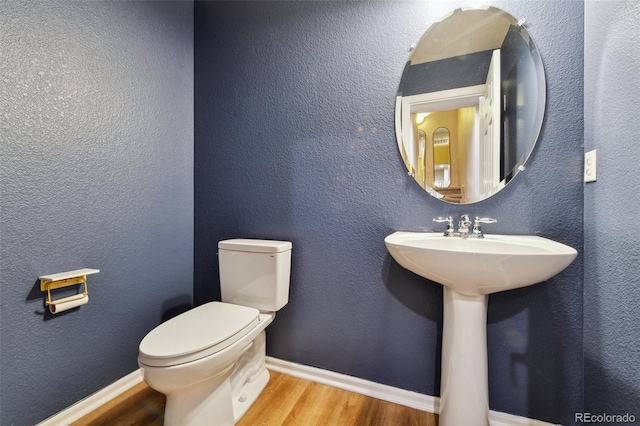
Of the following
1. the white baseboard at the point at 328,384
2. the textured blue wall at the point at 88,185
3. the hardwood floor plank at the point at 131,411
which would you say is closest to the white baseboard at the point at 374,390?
the white baseboard at the point at 328,384

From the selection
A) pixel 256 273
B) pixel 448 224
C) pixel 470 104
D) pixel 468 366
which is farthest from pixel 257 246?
pixel 470 104

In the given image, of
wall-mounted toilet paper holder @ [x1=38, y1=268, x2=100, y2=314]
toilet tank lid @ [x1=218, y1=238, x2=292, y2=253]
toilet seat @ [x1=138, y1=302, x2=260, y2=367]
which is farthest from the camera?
toilet tank lid @ [x1=218, y1=238, x2=292, y2=253]

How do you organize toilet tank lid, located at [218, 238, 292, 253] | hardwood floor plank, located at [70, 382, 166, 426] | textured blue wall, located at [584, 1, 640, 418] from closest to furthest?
textured blue wall, located at [584, 1, 640, 418] < hardwood floor plank, located at [70, 382, 166, 426] < toilet tank lid, located at [218, 238, 292, 253]

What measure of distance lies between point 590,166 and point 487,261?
0.59m

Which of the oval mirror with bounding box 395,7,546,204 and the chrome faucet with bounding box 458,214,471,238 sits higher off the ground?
the oval mirror with bounding box 395,7,546,204

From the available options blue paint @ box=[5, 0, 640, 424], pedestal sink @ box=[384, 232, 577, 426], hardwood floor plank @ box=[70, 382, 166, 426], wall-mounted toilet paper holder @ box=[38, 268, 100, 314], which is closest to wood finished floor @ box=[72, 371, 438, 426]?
hardwood floor plank @ box=[70, 382, 166, 426]

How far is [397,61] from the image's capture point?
1252 millimetres

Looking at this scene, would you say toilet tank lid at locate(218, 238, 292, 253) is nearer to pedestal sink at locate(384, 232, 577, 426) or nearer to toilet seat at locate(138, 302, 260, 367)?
toilet seat at locate(138, 302, 260, 367)

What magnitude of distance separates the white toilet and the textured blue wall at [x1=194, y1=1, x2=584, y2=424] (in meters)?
0.18

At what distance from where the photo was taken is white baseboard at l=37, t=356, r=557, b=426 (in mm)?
1097

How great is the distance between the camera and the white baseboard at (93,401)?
1.08m

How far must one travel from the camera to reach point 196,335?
984 mm

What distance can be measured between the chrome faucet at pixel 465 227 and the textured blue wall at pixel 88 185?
1.51 m

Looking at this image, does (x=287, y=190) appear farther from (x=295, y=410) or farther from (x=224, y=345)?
(x=295, y=410)
